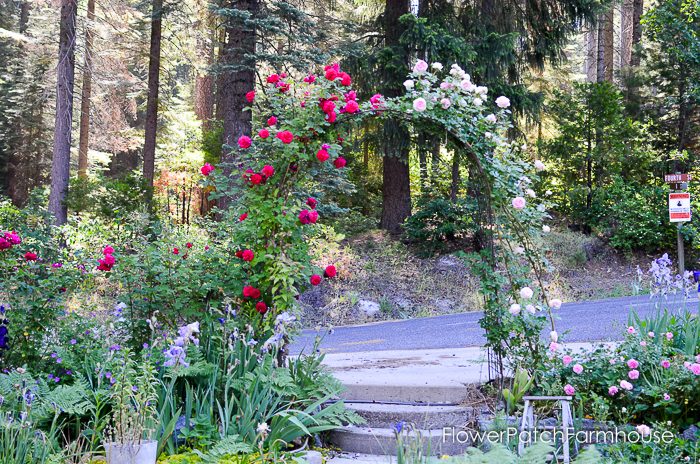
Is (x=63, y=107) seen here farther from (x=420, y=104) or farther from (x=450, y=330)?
(x=420, y=104)

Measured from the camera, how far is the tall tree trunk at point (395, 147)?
13695 mm

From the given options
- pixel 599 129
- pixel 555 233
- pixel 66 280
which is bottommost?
pixel 66 280

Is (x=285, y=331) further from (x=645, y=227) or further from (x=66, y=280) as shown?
(x=645, y=227)

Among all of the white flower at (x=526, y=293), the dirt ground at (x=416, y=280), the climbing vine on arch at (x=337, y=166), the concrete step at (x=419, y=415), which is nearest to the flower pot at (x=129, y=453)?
the climbing vine on arch at (x=337, y=166)

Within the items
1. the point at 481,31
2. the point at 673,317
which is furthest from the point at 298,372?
the point at 481,31

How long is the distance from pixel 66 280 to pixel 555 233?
1307cm

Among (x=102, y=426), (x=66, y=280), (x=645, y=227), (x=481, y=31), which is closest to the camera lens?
(x=102, y=426)

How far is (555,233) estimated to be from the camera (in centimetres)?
1558

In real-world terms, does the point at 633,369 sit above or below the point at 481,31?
below

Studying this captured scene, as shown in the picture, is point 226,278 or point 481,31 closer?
point 226,278

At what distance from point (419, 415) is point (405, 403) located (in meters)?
0.27

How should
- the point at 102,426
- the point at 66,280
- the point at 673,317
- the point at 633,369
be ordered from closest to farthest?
the point at 102,426, the point at 633,369, the point at 66,280, the point at 673,317

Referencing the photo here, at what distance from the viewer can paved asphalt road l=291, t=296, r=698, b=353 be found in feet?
25.2

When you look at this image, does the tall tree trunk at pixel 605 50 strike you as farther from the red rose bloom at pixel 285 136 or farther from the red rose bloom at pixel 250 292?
the red rose bloom at pixel 250 292
